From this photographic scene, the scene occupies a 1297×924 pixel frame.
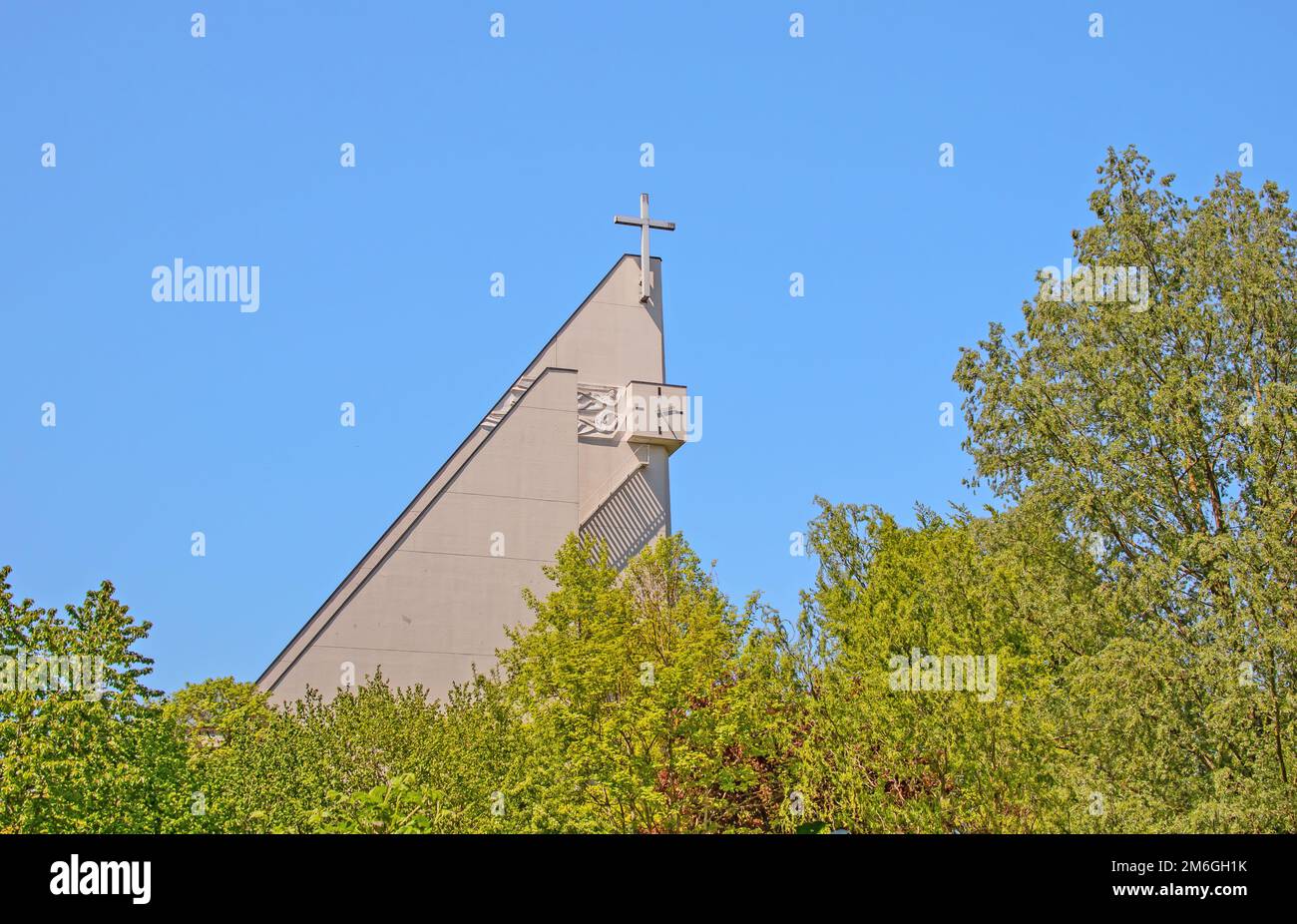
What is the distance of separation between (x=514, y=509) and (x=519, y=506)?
0.76ft

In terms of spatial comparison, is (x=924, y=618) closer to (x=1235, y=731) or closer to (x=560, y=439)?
(x=1235, y=731)

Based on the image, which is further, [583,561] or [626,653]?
[583,561]

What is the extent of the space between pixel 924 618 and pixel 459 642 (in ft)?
71.8

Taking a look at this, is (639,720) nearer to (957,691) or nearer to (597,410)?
(957,691)

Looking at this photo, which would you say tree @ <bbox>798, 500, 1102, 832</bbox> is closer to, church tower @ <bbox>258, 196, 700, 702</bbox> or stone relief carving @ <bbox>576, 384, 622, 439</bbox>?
church tower @ <bbox>258, 196, 700, 702</bbox>

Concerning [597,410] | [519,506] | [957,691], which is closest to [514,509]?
[519,506]

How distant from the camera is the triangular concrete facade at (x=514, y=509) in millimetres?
48125

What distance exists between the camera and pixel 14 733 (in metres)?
25.3

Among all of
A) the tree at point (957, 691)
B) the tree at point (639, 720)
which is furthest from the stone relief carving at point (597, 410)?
the tree at point (957, 691)

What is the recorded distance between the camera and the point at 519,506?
52.2 m

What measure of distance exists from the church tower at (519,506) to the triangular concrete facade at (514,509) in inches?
1.8

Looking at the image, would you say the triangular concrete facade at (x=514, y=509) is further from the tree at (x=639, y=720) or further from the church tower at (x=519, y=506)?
the tree at (x=639, y=720)

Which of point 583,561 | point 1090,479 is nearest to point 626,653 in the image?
point 583,561

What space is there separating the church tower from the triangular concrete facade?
46 millimetres
